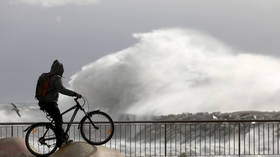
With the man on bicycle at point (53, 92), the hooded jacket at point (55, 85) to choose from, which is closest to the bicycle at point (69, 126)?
the man on bicycle at point (53, 92)

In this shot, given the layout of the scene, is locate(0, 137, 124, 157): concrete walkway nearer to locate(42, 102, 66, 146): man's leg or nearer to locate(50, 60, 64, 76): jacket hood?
locate(42, 102, 66, 146): man's leg

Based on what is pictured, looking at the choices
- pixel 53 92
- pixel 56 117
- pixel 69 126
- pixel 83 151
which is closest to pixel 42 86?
pixel 53 92

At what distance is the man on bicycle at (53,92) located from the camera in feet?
22.3

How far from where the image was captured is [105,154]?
636 cm

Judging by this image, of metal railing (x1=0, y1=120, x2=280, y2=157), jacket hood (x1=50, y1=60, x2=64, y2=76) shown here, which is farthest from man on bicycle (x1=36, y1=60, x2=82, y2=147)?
metal railing (x1=0, y1=120, x2=280, y2=157)

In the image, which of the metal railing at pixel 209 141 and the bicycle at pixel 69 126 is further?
the metal railing at pixel 209 141

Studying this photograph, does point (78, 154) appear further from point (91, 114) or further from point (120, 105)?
point (120, 105)

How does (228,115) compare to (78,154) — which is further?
(228,115)

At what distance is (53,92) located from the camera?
6.84 metres

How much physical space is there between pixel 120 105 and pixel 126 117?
3.62m

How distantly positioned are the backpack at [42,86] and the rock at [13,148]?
43.9 inches

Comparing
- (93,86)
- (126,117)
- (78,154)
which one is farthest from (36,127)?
(93,86)

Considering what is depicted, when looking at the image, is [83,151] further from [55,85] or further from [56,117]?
[55,85]

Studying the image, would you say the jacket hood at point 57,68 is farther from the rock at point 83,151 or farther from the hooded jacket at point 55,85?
the rock at point 83,151
